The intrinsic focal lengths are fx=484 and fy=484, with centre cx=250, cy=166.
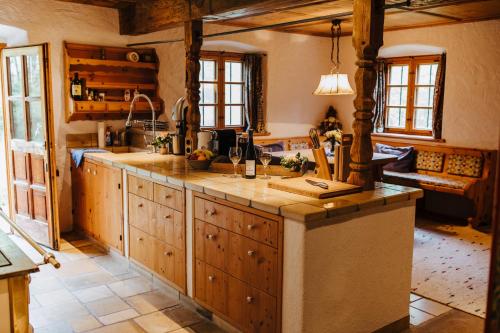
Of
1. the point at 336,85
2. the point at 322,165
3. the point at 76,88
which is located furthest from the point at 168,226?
the point at 336,85

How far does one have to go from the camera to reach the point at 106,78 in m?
5.91

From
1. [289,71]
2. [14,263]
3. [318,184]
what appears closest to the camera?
[14,263]

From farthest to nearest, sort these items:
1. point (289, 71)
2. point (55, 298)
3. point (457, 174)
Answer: point (289, 71) → point (457, 174) → point (55, 298)

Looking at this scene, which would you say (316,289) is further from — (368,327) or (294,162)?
(294,162)

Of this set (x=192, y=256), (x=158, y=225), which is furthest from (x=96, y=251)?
(x=192, y=256)

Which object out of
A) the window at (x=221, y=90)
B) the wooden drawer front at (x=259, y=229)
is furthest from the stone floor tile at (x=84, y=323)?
the window at (x=221, y=90)

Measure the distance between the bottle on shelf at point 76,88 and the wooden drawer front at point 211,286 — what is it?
9.82 ft

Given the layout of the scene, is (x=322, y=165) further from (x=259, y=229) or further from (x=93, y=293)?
(x=93, y=293)

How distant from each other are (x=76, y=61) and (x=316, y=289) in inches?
163

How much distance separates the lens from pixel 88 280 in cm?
438

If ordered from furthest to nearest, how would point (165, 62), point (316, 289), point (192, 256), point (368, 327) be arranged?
point (165, 62)
point (192, 256)
point (368, 327)
point (316, 289)

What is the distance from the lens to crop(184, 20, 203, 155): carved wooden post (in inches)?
185

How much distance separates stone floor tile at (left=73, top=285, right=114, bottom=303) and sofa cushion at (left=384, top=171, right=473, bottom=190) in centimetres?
434

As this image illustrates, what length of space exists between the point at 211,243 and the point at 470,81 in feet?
15.9
